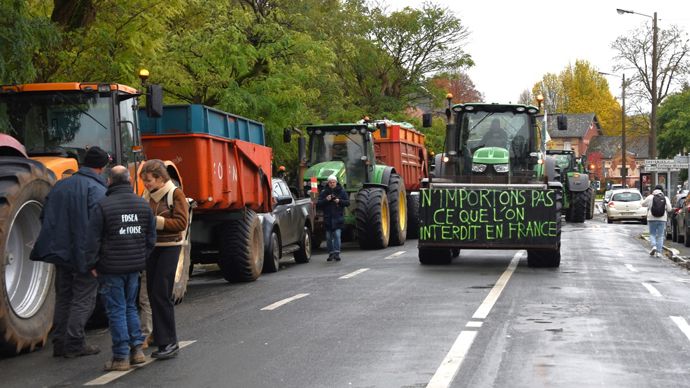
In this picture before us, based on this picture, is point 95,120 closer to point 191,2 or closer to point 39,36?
point 39,36

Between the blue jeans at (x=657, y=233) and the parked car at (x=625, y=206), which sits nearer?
the blue jeans at (x=657, y=233)

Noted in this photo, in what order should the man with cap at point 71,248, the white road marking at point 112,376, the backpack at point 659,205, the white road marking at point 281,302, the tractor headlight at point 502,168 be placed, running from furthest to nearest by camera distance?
the backpack at point 659,205 → the tractor headlight at point 502,168 → the white road marking at point 281,302 → the man with cap at point 71,248 → the white road marking at point 112,376

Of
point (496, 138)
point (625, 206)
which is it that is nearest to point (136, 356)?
point (496, 138)

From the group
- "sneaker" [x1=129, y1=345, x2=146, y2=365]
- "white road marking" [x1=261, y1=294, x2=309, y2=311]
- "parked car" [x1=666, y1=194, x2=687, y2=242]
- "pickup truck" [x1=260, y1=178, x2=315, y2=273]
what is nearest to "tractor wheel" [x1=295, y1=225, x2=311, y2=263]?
"pickup truck" [x1=260, y1=178, x2=315, y2=273]

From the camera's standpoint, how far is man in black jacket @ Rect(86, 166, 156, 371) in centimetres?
816

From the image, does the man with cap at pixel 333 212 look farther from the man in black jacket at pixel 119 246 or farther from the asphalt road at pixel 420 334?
the man in black jacket at pixel 119 246

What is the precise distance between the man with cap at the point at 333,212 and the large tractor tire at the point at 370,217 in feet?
7.47

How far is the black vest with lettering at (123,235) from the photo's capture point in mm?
8148

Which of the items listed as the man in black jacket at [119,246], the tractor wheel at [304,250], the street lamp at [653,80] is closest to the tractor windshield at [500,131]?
the tractor wheel at [304,250]

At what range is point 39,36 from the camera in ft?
44.8

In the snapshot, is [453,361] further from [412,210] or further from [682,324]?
[412,210]

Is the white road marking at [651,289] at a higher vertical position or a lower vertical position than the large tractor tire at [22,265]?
lower

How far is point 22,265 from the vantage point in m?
9.66

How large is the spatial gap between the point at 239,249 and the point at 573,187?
28.5 metres
